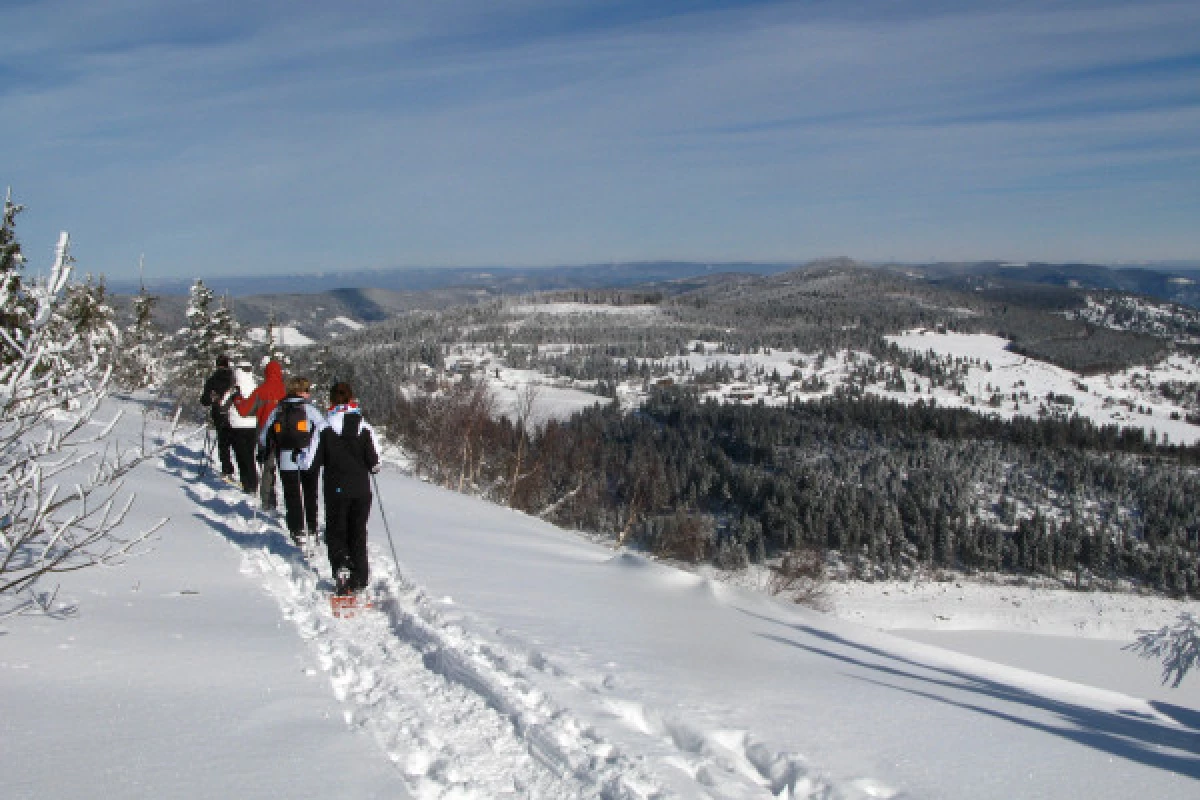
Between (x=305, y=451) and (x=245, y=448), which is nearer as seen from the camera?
(x=305, y=451)

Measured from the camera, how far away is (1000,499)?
320ft

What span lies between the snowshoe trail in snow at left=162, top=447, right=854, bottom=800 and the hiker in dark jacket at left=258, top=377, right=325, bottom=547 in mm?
1751

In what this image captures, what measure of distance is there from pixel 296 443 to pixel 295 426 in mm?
203

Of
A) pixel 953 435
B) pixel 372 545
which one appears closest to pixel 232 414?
pixel 372 545

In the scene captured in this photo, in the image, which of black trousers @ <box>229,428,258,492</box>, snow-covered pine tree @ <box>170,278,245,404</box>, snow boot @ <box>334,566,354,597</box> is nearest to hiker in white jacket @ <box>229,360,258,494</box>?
black trousers @ <box>229,428,258,492</box>

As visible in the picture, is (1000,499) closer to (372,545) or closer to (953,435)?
(953,435)

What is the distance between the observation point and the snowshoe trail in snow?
4320mm

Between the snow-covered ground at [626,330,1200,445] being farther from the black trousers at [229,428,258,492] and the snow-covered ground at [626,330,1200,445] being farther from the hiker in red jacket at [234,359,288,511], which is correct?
the hiker in red jacket at [234,359,288,511]

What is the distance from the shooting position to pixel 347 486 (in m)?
7.67

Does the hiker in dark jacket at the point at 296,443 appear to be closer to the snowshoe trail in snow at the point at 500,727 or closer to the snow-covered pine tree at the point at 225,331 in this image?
the snowshoe trail in snow at the point at 500,727

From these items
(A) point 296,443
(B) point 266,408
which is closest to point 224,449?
(B) point 266,408

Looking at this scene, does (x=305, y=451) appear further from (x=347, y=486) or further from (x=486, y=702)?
(x=486, y=702)

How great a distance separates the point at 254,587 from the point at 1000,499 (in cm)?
10724

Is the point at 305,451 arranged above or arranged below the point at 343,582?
above
